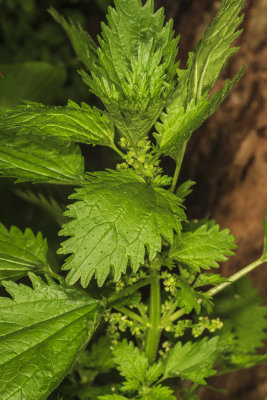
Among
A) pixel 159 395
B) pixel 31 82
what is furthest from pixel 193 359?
pixel 31 82

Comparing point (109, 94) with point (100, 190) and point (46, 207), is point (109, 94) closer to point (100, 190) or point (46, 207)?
point (100, 190)

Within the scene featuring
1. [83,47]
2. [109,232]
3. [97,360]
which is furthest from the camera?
[97,360]

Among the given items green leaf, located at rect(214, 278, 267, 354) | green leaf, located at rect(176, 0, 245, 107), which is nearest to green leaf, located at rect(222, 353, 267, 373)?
green leaf, located at rect(214, 278, 267, 354)

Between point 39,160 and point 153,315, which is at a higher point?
point 39,160

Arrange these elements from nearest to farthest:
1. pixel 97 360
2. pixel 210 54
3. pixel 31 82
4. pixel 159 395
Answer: pixel 210 54 → pixel 159 395 → pixel 97 360 → pixel 31 82

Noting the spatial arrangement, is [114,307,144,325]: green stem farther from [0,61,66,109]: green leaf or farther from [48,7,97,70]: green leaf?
[0,61,66,109]: green leaf

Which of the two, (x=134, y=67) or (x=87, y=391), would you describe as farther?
(x=87, y=391)

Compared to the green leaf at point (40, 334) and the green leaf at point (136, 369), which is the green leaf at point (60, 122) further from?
the green leaf at point (136, 369)

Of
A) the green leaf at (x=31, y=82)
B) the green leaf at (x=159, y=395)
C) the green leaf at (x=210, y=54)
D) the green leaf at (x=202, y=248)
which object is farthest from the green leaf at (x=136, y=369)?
the green leaf at (x=31, y=82)

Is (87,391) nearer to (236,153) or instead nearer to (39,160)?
(39,160)
